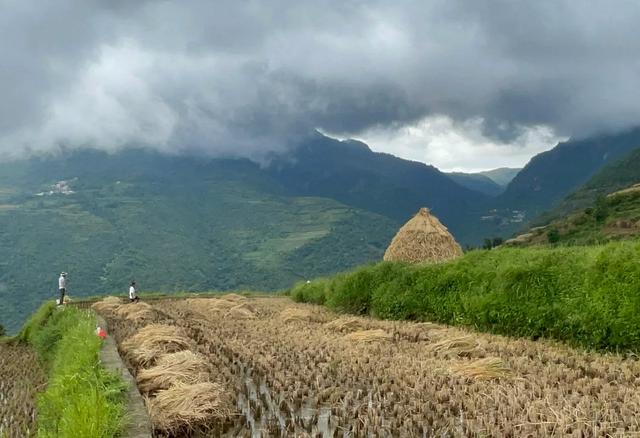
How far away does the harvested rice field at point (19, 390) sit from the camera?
9.97m

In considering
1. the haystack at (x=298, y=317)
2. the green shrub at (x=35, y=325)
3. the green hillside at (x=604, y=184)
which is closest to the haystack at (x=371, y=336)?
the haystack at (x=298, y=317)

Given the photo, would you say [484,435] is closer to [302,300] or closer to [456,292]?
[456,292]

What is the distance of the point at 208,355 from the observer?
10617 millimetres

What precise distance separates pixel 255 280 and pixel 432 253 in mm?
118064

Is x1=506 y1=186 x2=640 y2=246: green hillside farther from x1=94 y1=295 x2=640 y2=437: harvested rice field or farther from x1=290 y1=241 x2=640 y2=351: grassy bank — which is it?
x1=94 y1=295 x2=640 y2=437: harvested rice field

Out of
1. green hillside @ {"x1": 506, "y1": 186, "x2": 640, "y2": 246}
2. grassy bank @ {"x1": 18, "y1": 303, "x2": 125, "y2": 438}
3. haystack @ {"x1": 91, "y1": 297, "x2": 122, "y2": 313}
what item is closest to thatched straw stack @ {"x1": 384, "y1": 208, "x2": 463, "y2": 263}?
haystack @ {"x1": 91, "y1": 297, "x2": 122, "y2": 313}

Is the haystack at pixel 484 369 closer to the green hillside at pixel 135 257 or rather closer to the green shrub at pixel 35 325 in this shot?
the green shrub at pixel 35 325

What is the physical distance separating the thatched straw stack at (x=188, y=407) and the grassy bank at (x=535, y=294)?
21.0ft

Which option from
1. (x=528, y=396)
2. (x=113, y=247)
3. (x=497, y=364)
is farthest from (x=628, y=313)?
(x=113, y=247)

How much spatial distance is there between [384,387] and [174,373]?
9.06 feet

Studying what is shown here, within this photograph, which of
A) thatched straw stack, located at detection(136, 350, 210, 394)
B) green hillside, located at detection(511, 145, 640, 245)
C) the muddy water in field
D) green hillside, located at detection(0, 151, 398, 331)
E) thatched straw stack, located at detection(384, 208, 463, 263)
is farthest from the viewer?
green hillside, located at detection(0, 151, 398, 331)

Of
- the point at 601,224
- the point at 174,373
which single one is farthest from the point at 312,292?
the point at 601,224

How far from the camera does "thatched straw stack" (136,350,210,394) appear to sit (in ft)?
25.3

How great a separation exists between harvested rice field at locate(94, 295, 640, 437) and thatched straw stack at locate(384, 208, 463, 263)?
14.3 metres
